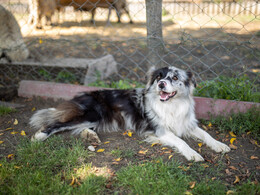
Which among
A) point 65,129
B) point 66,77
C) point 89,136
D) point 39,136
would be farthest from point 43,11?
point 89,136

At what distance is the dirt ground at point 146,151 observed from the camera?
7.72 ft

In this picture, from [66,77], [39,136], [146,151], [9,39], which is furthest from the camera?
[9,39]

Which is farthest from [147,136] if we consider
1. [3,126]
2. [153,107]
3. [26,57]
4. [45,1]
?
[45,1]

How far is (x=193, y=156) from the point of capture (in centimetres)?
250

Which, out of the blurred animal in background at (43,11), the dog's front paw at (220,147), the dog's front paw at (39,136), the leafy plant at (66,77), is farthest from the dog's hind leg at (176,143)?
the blurred animal in background at (43,11)

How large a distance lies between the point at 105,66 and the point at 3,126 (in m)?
2.42

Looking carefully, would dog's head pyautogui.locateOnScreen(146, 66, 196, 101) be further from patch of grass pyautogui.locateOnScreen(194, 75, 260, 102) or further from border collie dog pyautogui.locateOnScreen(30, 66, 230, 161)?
patch of grass pyautogui.locateOnScreen(194, 75, 260, 102)

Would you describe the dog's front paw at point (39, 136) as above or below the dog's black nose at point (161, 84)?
below

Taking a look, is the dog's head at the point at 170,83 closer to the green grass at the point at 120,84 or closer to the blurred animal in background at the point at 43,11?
the green grass at the point at 120,84

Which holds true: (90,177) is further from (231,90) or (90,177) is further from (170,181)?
(231,90)

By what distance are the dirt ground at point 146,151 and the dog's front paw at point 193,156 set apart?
0.06m

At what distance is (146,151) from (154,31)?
1.91 m

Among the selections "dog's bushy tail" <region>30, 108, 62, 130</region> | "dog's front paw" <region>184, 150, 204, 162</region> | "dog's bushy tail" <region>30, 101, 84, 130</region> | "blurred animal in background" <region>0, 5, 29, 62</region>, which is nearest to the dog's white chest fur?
"dog's front paw" <region>184, 150, 204, 162</region>

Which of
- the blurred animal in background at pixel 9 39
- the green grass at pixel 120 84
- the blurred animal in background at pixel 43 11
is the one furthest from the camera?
the blurred animal in background at pixel 43 11
